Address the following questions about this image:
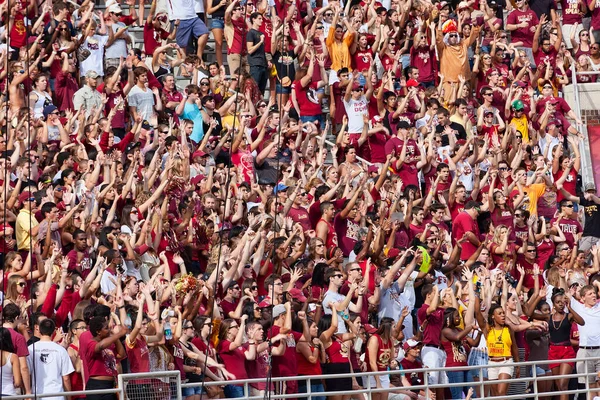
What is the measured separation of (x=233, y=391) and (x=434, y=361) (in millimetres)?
2574

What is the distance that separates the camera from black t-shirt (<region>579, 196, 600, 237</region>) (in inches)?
845

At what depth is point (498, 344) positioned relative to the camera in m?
17.3

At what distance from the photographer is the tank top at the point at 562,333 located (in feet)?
59.3

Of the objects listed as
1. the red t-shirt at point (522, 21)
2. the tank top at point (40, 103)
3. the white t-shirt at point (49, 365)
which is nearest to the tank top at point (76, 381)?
the white t-shirt at point (49, 365)

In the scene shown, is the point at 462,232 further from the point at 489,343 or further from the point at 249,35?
the point at 249,35

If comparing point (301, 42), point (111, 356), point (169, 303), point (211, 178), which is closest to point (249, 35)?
point (301, 42)

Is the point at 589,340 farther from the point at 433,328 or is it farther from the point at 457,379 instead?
the point at 433,328

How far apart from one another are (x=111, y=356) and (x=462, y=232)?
6.47 metres

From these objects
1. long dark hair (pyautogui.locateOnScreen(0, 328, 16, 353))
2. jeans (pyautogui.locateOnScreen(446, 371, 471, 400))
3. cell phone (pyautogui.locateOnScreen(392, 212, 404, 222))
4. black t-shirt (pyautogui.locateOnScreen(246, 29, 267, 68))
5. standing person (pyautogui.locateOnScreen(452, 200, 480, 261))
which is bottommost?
jeans (pyautogui.locateOnScreen(446, 371, 471, 400))

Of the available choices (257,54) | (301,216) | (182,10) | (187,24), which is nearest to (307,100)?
(257,54)

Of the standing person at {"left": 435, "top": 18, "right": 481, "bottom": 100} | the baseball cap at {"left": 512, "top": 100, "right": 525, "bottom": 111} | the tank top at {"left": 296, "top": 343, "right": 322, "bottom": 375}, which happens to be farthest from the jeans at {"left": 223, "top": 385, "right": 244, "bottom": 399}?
the baseball cap at {"left": 512, "top": 100, "right": 525, "bottom": 111}

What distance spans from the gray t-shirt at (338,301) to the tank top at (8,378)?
3.73 meters

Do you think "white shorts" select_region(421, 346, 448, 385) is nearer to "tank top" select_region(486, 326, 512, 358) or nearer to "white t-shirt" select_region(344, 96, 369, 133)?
"tank top" select_region(486, 326, 512, 358)

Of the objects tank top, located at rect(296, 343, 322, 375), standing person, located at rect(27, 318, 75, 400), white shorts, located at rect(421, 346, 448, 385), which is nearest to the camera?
standing person, located at rect(27, 318, 75, 400)
